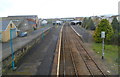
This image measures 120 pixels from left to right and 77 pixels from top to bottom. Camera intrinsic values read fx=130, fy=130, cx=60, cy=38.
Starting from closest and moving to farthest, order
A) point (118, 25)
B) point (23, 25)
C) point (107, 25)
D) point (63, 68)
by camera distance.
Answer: point (63, 68) → point (107, 25) → point (118, 25) → point (23, 25)

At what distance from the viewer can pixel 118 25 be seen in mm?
25031

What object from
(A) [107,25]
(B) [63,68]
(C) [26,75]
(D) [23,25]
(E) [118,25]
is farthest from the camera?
(D) [23,25]

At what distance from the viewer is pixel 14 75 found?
9.82 meters

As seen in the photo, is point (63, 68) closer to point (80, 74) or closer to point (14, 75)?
point (80, 74)

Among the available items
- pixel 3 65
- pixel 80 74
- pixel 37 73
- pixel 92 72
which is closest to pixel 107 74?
pixel 92 72

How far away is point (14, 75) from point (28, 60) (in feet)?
11.3

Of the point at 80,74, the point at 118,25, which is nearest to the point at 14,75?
the point at 80,74

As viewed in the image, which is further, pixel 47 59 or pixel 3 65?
pixel 47 59

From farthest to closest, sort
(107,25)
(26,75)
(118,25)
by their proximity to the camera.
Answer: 1. (118,25)
2. (107,25)
3. (26,75)

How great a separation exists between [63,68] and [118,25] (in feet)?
60.9

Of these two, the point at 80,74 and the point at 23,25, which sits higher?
the point at 23,25

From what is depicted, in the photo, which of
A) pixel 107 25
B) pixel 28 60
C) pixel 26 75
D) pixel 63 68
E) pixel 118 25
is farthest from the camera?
pixel 118 25

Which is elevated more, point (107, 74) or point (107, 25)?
point (107, 25)

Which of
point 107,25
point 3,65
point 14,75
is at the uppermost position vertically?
point 107,25
